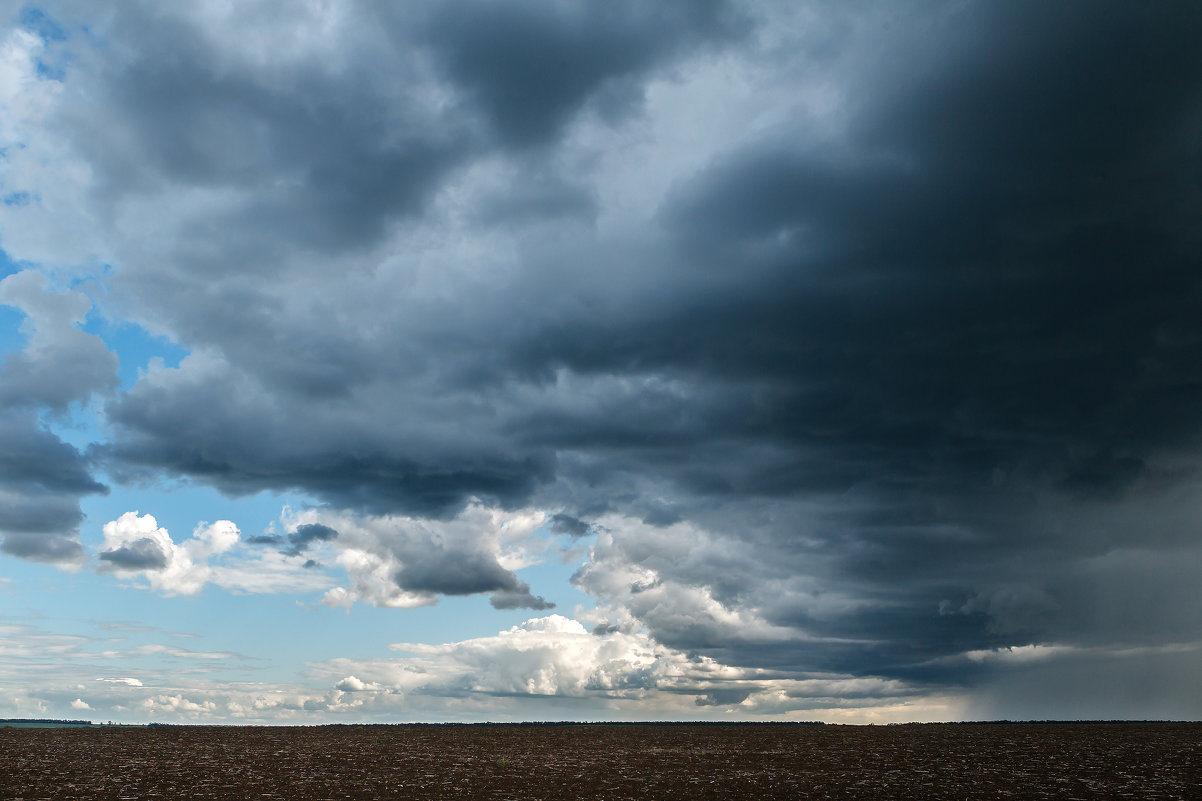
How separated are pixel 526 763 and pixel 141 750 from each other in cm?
4537

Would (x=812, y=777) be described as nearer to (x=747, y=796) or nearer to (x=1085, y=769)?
(x=747, y=796)

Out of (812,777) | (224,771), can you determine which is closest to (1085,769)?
(812,777)

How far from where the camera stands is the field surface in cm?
5403

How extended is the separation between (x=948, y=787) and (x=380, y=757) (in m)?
53.4

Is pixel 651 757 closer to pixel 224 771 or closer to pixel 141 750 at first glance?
pixel 224 771

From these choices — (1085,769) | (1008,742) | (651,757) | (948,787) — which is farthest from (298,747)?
(1008,742)

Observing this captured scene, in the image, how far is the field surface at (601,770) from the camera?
54031mm

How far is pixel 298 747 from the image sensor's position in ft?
303

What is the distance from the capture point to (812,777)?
62031 mm

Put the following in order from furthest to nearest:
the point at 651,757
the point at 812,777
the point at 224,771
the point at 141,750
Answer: the point at 141,750
the point at 651,757
the point at 224,771
the point at 812,777

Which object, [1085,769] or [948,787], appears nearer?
[948,787]

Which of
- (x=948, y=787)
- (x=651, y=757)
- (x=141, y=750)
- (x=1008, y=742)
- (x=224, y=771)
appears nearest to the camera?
(x=948, y=787)

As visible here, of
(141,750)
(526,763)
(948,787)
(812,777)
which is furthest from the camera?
(141,750)

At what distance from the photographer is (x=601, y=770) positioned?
67.8m
